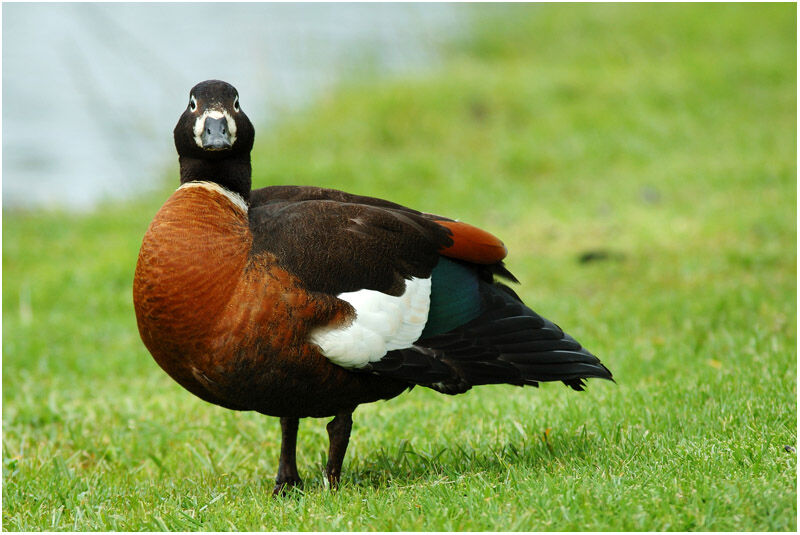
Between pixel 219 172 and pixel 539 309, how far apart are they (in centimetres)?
309

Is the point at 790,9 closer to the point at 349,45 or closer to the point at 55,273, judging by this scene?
the point at 349,45

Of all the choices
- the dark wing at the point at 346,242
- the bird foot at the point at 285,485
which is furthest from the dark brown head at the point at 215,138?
the bird foot at the point at 285,485

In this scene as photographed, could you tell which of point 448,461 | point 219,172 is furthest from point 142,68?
point 448,461

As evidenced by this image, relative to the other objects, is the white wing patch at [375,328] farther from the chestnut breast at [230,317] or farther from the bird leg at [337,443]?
the bird leg at [337,443]

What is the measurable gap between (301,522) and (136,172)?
7988mm

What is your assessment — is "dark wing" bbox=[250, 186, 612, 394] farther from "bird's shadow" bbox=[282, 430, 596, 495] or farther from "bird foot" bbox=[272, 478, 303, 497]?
"bird foot" bbox=[272, 478, 303, 497]

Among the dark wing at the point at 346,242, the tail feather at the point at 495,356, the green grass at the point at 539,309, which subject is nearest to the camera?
the green grass at the point at 539,309

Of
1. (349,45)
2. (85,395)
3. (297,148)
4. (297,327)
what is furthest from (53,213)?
(297,327)

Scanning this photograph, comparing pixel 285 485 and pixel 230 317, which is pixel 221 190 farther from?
pixel 285 485

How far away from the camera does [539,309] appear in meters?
6.38

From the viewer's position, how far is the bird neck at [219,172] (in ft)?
12.5

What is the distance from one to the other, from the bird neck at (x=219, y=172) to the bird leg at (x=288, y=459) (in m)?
0.96

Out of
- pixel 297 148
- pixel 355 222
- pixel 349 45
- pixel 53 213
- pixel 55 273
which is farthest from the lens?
pixel 349 45

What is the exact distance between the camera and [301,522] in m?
3.23
